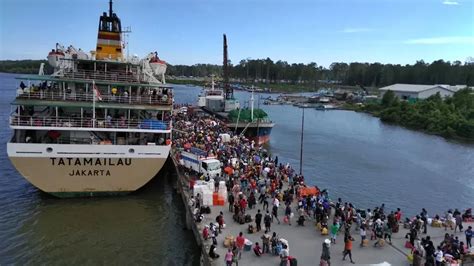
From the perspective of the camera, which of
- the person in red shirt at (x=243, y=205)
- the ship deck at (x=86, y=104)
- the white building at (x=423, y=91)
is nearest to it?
the person in red shirt at (x=243, y=205)

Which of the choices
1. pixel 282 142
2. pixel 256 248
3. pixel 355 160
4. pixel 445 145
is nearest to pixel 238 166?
pixel 256 248

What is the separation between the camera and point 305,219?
21.1 m

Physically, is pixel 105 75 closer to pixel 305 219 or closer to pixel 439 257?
pixel 305 219

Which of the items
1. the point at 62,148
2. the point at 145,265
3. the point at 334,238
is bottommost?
the point at 145,265

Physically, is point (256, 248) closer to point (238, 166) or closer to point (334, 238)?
point (334, 238)

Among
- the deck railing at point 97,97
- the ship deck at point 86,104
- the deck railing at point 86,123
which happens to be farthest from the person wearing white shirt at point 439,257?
the deck railing at point 97,97

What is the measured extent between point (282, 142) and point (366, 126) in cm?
3346

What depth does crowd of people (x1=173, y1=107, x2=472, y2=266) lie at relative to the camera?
1670 cm

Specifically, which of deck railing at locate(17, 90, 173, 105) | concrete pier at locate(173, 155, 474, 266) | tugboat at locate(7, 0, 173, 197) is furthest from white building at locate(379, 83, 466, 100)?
deck railing at locate(17, 90, 173, 105)

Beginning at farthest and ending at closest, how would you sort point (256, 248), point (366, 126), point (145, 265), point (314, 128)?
point (366, 126), point (314, 128), point (145, 265), point (256, 248)

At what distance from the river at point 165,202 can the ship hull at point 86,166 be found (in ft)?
3.77

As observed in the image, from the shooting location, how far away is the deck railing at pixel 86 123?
2483cm

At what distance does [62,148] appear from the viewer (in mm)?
24484

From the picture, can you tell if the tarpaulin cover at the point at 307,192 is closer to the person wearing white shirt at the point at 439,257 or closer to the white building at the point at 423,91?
the person wearing white shirt at the point at 439,257
